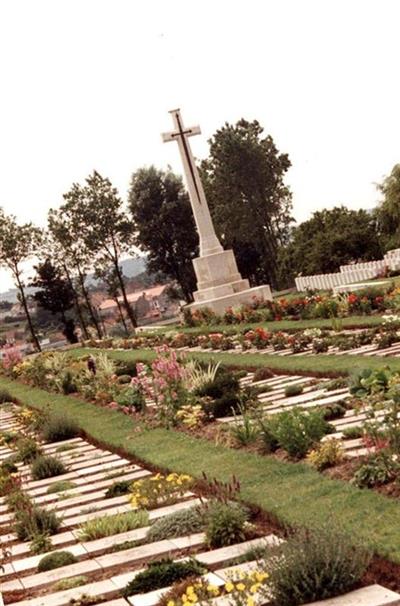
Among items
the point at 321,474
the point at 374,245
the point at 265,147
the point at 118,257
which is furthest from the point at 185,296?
the point at 321,474

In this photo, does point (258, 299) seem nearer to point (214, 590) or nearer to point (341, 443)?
point (341, 443)

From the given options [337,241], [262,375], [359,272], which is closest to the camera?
[262,375]

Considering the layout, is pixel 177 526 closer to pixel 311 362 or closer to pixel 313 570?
pixel 313 570

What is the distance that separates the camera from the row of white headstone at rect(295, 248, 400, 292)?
106ft

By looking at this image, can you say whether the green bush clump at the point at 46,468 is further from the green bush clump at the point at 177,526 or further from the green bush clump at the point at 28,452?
the green bush clump at the point at 177,526

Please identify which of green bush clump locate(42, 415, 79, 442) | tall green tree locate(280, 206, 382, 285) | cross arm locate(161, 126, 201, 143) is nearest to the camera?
green bush clump locate(42, 415, 79, 442)

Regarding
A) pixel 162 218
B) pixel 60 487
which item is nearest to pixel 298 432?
pixel 60 487

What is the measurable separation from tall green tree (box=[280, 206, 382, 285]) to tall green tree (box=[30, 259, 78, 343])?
16.6 meters

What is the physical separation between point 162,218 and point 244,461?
46814 millimetres

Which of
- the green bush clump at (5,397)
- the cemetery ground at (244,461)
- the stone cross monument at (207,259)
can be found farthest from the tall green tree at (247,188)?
the cemetery ground at (244,461)

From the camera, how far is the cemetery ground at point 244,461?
648 centimetres

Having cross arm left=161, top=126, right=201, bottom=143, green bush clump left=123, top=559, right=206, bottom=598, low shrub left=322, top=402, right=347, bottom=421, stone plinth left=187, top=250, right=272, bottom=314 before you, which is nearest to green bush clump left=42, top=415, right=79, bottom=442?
low shrub left=322, top=402, right=347, bottom=421

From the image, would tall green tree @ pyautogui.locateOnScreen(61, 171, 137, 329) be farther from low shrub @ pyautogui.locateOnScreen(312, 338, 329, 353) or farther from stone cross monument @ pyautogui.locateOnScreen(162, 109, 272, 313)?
low shrub @ pyautogui.locateOnScreen(312, 338, 329, 353)

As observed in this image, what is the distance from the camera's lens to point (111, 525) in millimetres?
8000
